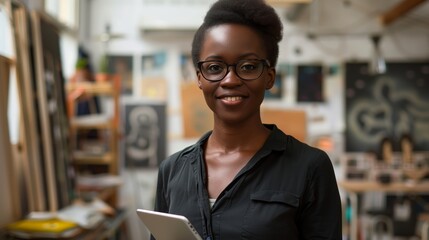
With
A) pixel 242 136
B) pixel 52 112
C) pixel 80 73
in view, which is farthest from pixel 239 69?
pixel 80 73

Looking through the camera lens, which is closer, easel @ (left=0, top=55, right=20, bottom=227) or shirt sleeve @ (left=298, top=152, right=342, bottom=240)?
shirt sleeve @ (left=298, top=152, right=342, bottom=240)

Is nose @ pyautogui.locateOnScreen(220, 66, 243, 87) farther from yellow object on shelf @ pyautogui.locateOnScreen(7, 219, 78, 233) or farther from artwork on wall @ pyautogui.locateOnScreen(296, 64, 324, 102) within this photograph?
artwork on wall @ pyautogui.locateOnScreen(296, 64, 324, 102)

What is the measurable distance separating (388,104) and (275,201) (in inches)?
163

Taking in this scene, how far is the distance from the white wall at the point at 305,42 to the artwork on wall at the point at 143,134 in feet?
0.37

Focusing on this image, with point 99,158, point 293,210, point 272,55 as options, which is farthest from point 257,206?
point 99,158

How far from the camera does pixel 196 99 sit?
403 centimetres

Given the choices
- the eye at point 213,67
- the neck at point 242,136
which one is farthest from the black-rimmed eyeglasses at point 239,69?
the neck at point 242,136

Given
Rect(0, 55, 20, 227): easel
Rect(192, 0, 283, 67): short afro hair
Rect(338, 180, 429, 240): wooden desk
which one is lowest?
Rect(338, 180, 429, 240): wooden desk

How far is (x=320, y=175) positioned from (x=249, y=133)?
0.56ft

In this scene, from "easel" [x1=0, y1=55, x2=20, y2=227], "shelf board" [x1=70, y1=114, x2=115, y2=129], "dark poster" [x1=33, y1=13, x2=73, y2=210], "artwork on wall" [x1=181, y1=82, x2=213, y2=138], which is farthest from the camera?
"artwork on wall" [x1=181, y1=82, x2=213, y2=138]

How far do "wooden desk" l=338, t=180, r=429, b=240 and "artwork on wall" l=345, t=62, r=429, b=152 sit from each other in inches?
18.7

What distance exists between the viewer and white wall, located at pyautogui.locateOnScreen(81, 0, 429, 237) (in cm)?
454

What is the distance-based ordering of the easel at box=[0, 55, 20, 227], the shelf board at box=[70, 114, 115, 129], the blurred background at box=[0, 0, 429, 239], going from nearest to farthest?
the easel at box=[0, 55, 20, 227] < the shelf board at box=[70, 114, 115, 129] < the blurred background at box=[0, 0, 429, 239]

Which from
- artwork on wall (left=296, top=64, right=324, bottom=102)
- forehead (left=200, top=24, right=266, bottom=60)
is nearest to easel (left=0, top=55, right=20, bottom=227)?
forehead (left=200, top=24, right=266, bottom=60)
